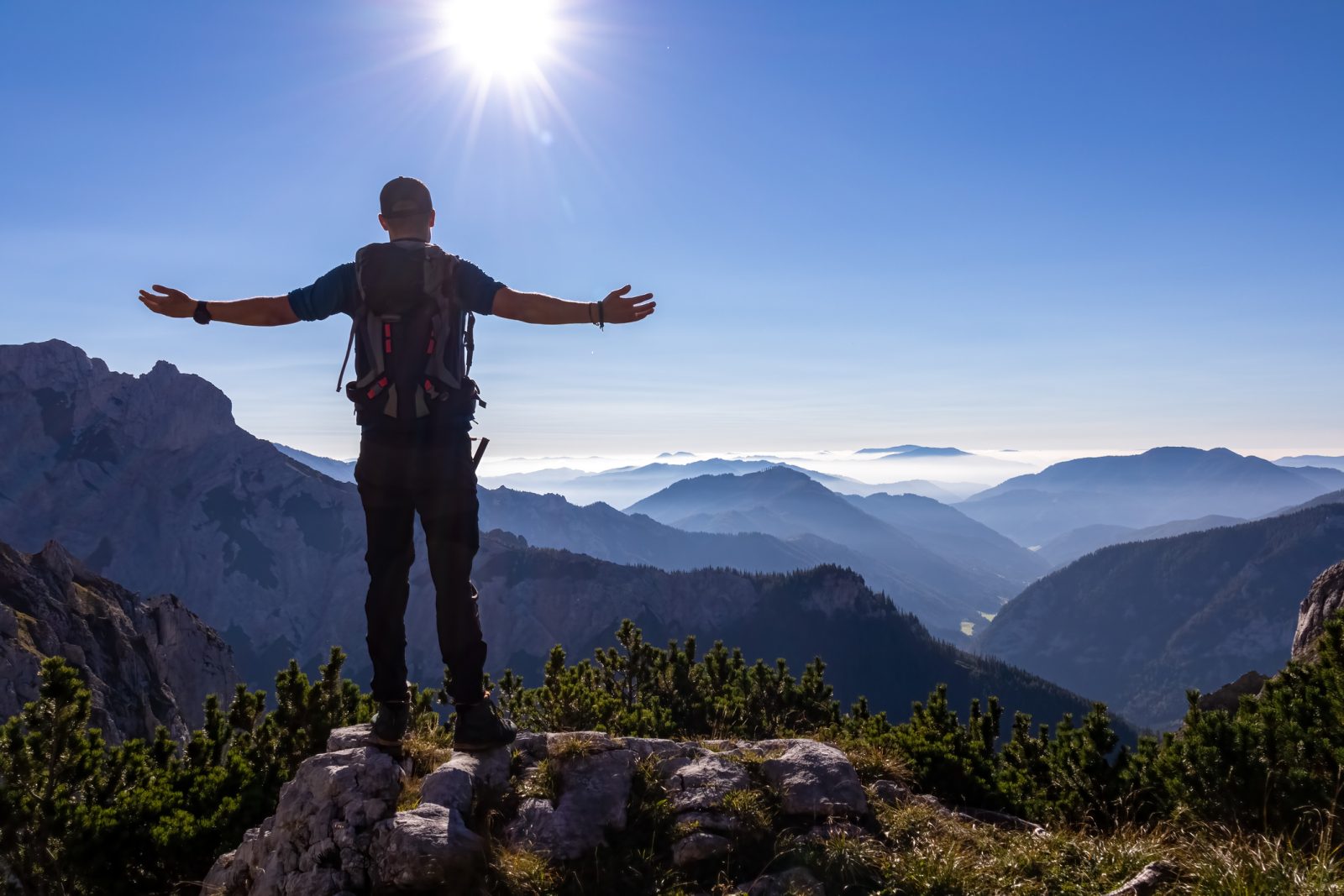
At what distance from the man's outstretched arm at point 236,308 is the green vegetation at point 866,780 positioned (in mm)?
4576

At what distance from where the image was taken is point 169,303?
22.6ft

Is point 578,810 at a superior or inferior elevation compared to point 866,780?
superior

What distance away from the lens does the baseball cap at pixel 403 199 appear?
6.82 metres

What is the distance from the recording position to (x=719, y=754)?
7840 mm

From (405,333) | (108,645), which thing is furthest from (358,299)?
(108,645)

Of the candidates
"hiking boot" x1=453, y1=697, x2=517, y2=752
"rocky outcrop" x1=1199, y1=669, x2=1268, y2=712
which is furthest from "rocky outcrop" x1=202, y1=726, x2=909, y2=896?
"rocky outcrop" x1=1199, y1=669, x2=1268, y2=712

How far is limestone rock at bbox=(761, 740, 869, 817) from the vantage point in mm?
6828

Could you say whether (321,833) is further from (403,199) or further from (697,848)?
(403,199)

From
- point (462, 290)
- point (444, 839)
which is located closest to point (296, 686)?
point (444, 839)

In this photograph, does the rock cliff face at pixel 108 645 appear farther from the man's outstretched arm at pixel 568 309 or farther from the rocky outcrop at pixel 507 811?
the man's outstretched arm at pixel 568 309

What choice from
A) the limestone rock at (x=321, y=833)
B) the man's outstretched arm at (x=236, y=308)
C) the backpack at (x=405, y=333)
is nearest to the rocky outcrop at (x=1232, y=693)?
the limestone rock at (x=321, y=833)

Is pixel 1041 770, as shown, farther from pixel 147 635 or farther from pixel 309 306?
pixel 147 635

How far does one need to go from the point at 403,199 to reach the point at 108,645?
304 ft

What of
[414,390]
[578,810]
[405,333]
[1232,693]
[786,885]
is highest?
[405,333]
